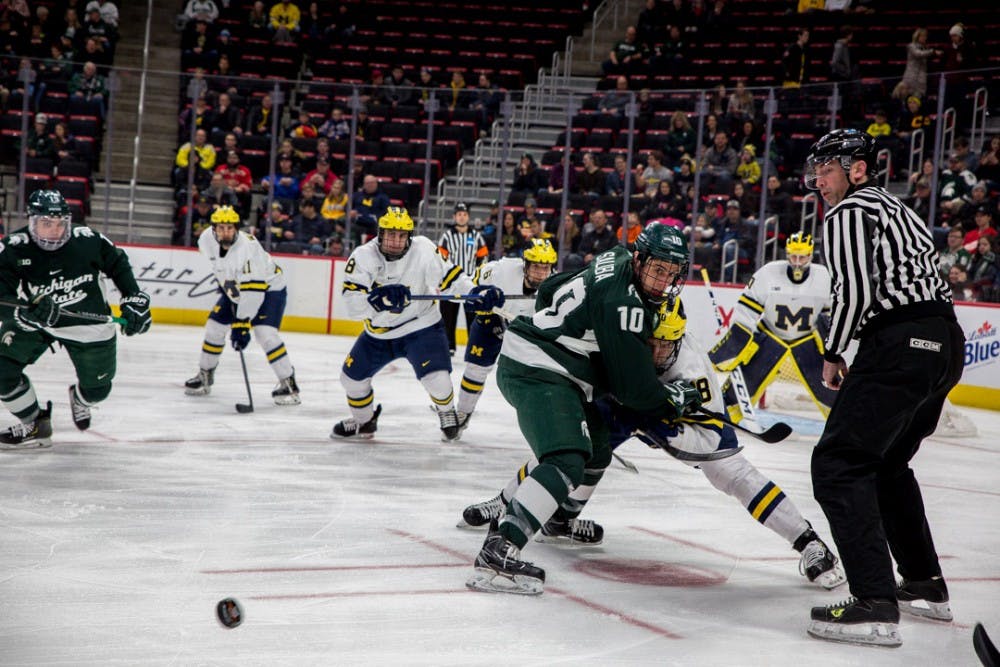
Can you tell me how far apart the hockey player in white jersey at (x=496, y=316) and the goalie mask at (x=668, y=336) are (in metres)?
2.52

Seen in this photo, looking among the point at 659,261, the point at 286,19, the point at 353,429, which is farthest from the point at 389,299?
the point at 286,19

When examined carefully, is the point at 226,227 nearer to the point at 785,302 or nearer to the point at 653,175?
the point at 785,302

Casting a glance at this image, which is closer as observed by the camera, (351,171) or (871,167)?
(871,167)

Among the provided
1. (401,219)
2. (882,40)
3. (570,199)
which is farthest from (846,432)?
(882,40)

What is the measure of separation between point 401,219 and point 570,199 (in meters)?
5.29

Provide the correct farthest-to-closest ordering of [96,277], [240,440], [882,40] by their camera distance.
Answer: [882,40] < [240,440] < [96,277]

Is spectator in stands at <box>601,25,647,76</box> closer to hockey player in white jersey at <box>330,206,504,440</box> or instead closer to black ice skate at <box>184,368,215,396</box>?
black ice skate at <box>184,368,215,396</box>

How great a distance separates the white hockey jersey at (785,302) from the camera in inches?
A: 261

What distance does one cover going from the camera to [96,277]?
5297mm

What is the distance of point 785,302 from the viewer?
6.67 metres

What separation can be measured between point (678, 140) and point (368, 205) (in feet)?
10.3

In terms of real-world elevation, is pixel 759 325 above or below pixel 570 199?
below

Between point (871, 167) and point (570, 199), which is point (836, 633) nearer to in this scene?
point (871, 167)

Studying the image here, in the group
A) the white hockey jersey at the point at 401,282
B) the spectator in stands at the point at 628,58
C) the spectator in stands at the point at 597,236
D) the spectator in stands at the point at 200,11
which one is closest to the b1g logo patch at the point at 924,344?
the white hockey jersey at the point at 401,282
